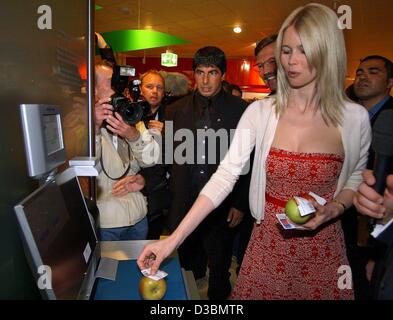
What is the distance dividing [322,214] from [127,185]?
86cm

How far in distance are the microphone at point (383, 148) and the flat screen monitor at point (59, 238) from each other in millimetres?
687

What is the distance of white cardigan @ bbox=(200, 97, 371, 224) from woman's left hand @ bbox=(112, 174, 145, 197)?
1.80 ft

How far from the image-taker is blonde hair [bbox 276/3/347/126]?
1126 mm

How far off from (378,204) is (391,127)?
0.56 ft

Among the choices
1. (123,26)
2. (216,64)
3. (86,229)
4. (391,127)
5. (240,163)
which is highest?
(123,26)

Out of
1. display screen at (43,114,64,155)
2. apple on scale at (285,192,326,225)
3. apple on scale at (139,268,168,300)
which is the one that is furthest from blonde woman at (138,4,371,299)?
display screen at (43,114,64,155)

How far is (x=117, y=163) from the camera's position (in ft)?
5.11

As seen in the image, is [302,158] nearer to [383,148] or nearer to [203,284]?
[383,148]

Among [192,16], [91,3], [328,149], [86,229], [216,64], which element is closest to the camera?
[86,229]

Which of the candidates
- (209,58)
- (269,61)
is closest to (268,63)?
(269,61)

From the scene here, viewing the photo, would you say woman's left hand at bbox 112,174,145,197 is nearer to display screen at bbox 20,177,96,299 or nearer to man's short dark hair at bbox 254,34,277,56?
display screen at bbox 20,177,96,299

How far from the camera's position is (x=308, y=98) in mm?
1244

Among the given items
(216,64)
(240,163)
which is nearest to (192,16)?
(216,64)
